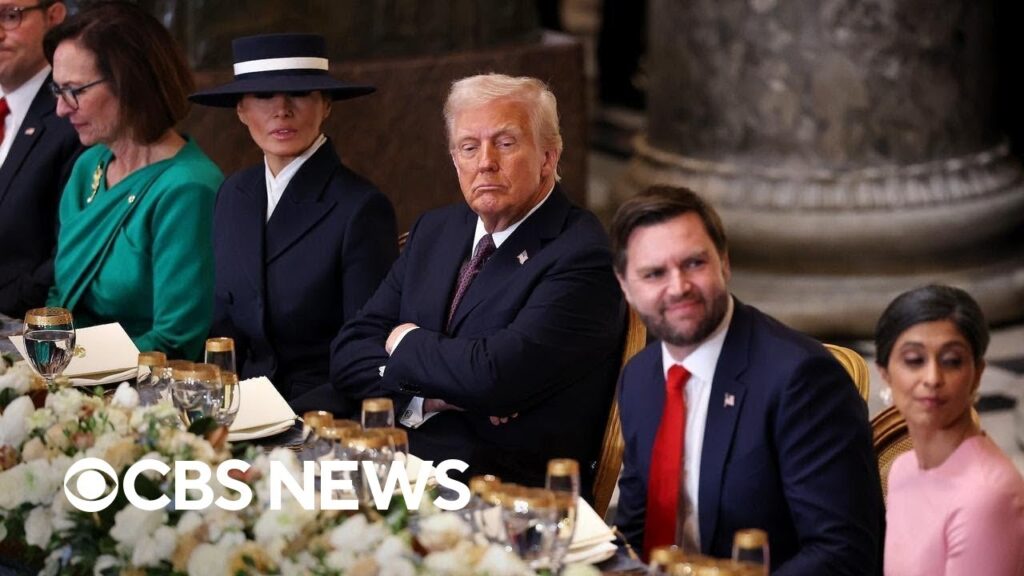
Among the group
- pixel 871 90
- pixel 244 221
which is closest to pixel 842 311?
pixel 871 90

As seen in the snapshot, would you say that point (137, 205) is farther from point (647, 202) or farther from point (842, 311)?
point (842, 311)

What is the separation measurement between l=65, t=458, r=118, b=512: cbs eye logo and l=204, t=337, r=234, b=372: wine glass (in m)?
0.65

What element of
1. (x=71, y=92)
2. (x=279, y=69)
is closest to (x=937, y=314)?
(x=279, y=69)

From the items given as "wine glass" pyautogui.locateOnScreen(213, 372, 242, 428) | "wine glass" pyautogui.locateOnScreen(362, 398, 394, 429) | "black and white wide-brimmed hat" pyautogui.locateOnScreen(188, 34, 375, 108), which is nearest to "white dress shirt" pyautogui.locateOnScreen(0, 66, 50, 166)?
"black and white wide-brimmed hat" pyautogui.locateOnScreen(188, 34, 375, 108)

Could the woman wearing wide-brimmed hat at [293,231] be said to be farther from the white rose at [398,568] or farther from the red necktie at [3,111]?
the white rose at [398,568]

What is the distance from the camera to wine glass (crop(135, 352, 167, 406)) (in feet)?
10.2

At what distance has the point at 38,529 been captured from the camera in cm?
248

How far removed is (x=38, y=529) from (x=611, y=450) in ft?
4.55

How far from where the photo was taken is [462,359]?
3.49 meters

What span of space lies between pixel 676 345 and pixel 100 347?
61.7 inches

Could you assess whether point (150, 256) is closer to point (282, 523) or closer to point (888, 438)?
point (888, 438)

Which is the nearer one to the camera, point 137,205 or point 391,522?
point 391,522

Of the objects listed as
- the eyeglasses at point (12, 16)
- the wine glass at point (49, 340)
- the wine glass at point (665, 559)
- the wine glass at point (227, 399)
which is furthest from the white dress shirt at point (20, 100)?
the wine glass at point (665, 559)

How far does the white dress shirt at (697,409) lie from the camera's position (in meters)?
2.87
